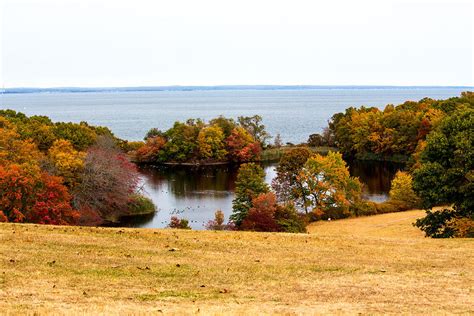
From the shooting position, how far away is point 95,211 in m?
A: 46.2

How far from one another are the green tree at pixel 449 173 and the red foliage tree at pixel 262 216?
9058 mm

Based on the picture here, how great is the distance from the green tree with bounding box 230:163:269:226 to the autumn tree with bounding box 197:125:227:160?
42.3 meters

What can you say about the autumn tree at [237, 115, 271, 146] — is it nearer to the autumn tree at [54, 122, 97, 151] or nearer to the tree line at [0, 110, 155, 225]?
the autumn tree at [54, 122, 97, 151]

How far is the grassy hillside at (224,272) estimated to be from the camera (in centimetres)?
1300

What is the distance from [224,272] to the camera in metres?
16.7

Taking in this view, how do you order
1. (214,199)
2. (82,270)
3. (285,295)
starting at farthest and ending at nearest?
(214,199)
(82,270)
(285,295)

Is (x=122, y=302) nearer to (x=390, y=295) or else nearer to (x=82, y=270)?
(x=82, y=270)

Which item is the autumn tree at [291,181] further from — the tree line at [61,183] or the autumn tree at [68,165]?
the autumn tree at [68,165]

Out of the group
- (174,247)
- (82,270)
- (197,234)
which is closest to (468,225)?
(197,234)

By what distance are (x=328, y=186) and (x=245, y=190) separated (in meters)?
9.50

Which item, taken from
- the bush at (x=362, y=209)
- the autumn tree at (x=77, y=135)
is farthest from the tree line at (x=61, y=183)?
the bush at (x=362, y=209)

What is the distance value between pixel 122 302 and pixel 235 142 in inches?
3000

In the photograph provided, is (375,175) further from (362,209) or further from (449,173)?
(449,173)

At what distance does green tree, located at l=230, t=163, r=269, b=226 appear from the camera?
40.7 m
